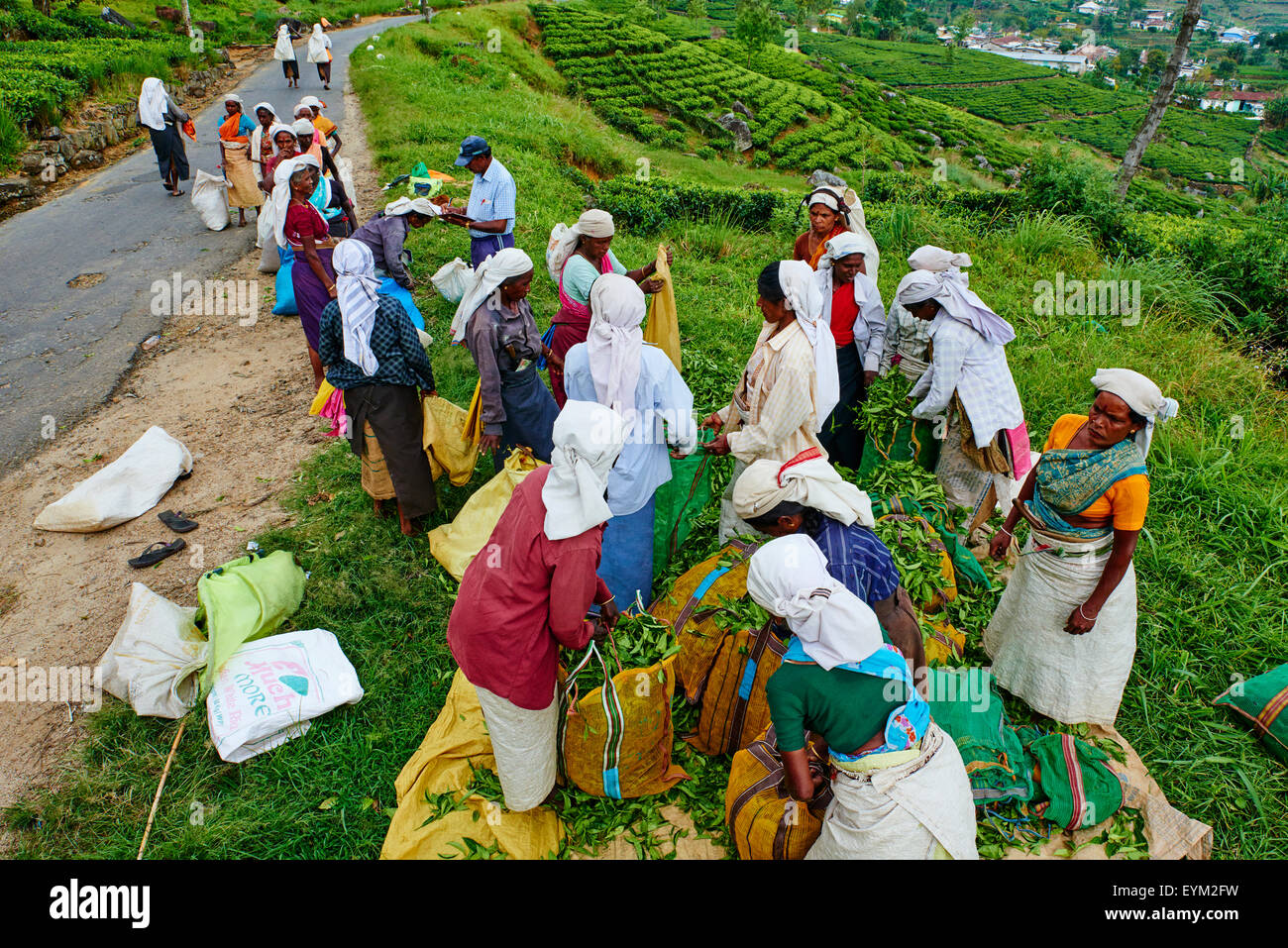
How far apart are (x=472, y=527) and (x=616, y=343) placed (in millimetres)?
1592

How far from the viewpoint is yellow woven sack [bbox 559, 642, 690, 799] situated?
2.84m

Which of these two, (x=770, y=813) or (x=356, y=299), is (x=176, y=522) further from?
(x=770, y=813)

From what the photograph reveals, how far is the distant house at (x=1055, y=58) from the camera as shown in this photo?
251 feet

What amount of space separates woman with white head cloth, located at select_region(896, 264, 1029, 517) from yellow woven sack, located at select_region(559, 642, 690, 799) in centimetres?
223

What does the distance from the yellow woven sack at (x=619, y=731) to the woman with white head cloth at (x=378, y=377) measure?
83.4 inches

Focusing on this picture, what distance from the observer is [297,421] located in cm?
611

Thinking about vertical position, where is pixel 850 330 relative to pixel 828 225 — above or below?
below

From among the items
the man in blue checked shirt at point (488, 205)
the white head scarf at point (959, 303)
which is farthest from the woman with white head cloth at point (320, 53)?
the white head scarf at point (959, 303)

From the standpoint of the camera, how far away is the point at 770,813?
2664 mm

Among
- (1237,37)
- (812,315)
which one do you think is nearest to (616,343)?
(812,315)

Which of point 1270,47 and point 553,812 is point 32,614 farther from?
point 1270,47

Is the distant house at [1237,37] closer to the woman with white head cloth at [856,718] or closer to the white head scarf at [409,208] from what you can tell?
the white head scarf at [409,208]

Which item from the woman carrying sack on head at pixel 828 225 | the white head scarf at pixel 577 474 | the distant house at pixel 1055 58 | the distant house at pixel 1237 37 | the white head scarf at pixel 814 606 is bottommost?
the white head scarf at pixel 814 606

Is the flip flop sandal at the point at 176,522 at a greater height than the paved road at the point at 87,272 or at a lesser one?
lesser
